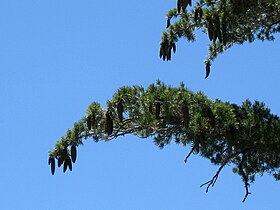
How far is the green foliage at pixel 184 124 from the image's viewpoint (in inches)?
410

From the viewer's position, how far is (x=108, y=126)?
1032cm

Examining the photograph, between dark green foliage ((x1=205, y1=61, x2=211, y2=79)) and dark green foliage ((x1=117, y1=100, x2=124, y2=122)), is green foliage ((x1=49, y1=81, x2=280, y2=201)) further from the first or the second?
dark green foliage ((x1=205, y1=61, x2=211, y2=79))

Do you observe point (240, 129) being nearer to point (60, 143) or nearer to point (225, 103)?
point (225, 103)

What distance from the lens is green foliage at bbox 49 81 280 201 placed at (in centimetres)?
1042

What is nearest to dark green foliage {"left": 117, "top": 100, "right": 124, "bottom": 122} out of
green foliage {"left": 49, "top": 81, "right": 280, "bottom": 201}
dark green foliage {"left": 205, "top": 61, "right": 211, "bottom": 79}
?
green foliage {"left": 49, "top": 81, "right": 280, "bottom": 201}

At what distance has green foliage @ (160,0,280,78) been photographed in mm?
11828

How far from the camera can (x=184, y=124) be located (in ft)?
33.9

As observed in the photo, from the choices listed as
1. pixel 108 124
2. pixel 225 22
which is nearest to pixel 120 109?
pixel 108 124

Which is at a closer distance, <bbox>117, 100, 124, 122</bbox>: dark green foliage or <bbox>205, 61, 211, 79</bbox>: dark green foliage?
<bbox>117, 100, 124, 122</bbox>: dark green foliage

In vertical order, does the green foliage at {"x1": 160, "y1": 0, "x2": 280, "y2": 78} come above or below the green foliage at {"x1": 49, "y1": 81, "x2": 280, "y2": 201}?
above

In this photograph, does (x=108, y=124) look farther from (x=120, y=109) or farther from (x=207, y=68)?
(x=207, y=68)

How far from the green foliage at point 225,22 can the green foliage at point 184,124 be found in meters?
1.18

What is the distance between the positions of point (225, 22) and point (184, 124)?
7.19 ft

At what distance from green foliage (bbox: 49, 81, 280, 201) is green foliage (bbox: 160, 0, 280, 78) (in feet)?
3.88
